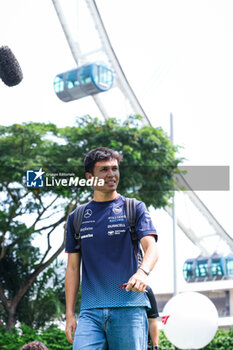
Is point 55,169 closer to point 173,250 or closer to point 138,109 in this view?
point 173,250

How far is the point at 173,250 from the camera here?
1745 cm

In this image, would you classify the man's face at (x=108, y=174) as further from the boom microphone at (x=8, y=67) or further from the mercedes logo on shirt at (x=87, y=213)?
the boom microphone at (x=8, y=67)

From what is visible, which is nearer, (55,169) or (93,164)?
(93,164)

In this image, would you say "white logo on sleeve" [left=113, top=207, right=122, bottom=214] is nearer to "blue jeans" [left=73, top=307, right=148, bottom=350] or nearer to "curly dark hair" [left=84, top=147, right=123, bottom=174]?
"curly dark hair" [left=84, top=147, right=123, bottom=174]

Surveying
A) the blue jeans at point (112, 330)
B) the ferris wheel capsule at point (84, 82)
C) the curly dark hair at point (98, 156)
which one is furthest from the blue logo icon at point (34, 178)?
the blue jeans at point (112, 330)

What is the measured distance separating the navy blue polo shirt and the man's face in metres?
0.09

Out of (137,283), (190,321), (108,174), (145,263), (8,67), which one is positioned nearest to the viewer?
(137,283)

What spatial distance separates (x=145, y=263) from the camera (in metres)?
2.31

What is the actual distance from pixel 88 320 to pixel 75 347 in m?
0.11

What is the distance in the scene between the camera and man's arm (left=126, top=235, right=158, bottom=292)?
2178 millimetres

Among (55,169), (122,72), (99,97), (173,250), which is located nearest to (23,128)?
(55,169)

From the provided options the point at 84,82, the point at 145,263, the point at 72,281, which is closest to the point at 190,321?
the point at 72,281

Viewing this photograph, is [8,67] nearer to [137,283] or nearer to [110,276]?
[110,276]

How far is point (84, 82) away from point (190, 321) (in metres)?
10.7
